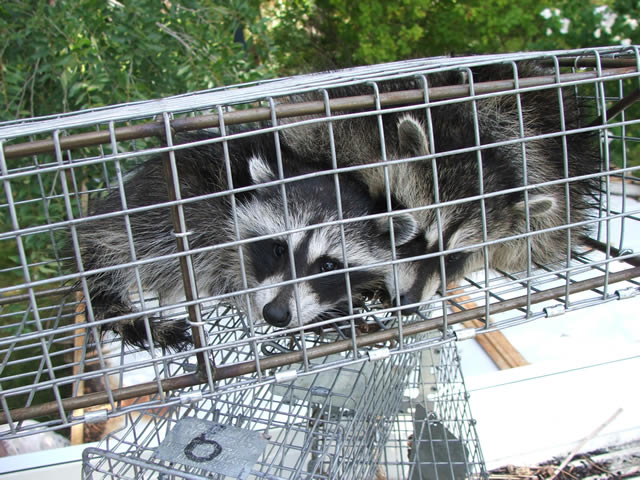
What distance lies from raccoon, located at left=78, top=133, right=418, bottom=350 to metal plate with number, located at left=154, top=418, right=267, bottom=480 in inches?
15.1

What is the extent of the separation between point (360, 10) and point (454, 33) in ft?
3.27

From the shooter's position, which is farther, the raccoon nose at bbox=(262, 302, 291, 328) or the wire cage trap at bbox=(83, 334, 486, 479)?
the raccoon nose at bbox=(262, 302, 291, 328)

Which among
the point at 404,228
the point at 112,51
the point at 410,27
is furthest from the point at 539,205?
the point at 410,27

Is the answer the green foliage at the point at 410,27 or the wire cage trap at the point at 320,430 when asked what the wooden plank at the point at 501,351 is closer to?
the wire cage trap at the point at 320,430

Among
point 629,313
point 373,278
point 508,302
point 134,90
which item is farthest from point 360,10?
point 508,302

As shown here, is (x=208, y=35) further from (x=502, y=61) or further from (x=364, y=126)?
(x=502, y=61)

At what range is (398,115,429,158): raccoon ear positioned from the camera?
1.57 m

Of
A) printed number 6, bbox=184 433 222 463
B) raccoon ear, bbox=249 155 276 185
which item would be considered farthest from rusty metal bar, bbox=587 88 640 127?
printed number 6, bbox=184 433 222 463

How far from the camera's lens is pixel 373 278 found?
1768 millimetres

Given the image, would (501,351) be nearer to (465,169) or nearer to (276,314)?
(465,169)

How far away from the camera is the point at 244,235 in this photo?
1.82 m

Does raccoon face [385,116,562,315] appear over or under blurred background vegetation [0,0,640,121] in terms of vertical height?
under

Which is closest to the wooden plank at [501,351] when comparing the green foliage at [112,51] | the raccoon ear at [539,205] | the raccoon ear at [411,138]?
the raccoon ear at [539,205]

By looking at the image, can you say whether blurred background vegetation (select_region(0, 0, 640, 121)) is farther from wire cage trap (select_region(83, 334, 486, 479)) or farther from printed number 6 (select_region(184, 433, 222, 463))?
printed number 6 (select_region(184, 433, 222, 463))
